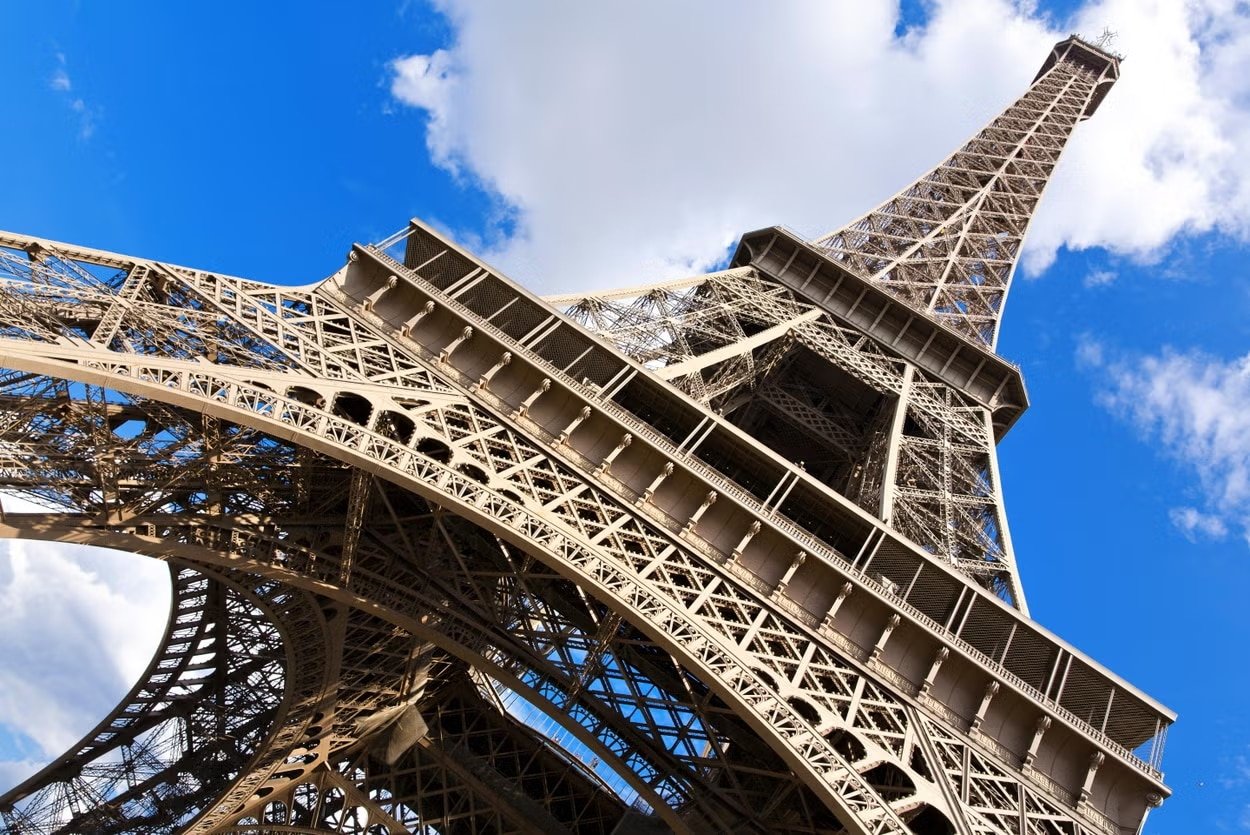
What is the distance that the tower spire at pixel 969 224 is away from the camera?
101 feet

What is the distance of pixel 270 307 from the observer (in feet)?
52.1

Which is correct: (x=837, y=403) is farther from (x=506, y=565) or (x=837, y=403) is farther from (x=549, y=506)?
(x=549, y=506)

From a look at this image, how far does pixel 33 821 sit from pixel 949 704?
800 inches

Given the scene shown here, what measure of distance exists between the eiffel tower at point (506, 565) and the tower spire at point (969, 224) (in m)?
8.67

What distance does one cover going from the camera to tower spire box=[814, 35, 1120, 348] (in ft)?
101

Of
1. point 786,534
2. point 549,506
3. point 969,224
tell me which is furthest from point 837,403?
point 549,506

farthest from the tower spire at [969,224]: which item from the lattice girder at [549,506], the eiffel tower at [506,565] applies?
the lattice girder at [549,506]

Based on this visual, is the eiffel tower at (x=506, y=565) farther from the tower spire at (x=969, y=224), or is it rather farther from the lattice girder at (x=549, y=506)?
the tower spire at (x=969, y=224)

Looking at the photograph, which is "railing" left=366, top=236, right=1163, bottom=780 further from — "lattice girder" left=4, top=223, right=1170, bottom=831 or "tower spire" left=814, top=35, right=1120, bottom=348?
"tower spire" left=814, top=35, right=1120, bottom=348

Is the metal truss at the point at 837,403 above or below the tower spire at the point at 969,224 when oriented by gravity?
below

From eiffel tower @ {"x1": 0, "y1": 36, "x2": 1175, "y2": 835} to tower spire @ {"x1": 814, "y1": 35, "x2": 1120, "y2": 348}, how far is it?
867 cm

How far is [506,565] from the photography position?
1748cm

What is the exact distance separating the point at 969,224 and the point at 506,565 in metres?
24.2

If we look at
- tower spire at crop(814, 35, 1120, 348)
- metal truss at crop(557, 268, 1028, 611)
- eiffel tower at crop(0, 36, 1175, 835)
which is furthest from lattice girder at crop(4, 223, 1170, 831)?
tower spire at crop(814, 35, 1120, 348)
